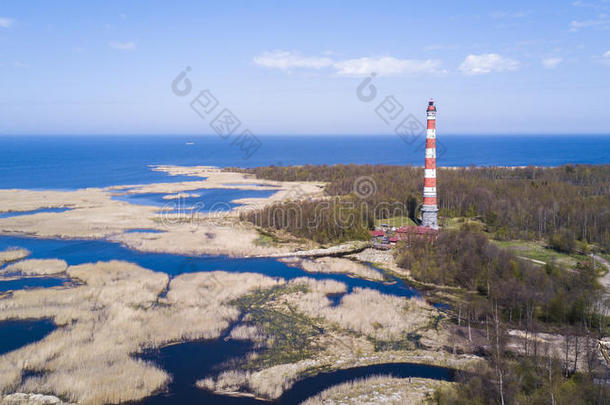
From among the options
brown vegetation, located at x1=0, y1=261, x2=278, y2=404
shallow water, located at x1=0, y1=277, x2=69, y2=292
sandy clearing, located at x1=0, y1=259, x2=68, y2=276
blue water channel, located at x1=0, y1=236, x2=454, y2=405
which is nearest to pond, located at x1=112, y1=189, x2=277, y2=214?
sandy clearing, located at x1=0, y1=259, x2=68, y2=276

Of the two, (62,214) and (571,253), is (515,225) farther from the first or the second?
(62,214)

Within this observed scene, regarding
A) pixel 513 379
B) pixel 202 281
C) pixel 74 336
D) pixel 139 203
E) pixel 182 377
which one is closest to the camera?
pixel 513 379

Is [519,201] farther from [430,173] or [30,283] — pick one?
[30,283]

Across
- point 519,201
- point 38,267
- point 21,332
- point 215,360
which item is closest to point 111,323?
point 21,332

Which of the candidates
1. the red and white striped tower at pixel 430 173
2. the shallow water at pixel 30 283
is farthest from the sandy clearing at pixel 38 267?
the red and white striped tower at pixel 430 173

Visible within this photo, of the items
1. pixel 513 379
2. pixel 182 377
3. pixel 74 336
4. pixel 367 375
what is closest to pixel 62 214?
pixel 74 336
